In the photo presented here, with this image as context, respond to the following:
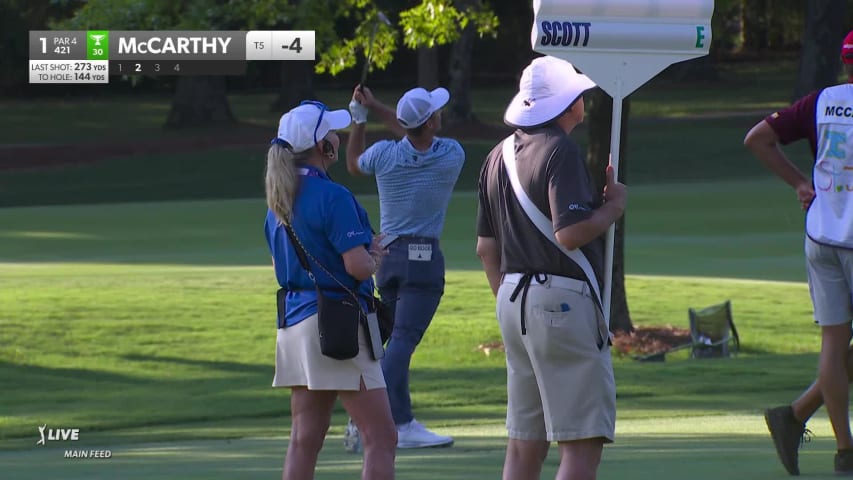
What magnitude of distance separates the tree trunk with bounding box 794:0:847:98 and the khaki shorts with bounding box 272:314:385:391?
38103mm

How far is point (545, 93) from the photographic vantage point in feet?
18.8

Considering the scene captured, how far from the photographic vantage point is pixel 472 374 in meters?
12.5

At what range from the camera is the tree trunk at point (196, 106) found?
49.6 m

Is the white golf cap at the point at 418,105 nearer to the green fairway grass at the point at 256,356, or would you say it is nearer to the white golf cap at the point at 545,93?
the green fairway grass at the point at 256,356

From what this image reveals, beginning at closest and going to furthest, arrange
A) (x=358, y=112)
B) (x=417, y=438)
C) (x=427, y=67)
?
1. (x=417, y=438)
2. (x=358, y=112)
3. (x=427, y=67)

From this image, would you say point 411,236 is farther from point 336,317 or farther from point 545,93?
point 545,93

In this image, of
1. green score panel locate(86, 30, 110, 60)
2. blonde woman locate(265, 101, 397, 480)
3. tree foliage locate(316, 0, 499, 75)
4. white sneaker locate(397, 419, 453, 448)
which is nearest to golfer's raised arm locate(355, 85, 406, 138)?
white sneaker locate(397, 419, 453, 448)

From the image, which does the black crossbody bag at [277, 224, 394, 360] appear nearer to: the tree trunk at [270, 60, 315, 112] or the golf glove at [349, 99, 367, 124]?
the golf glove at [349, 99, 367, 124]

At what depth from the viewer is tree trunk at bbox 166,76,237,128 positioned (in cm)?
4959

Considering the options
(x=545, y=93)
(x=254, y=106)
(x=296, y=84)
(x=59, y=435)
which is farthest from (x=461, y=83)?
(x=545, y=93)

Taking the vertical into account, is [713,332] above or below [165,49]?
below

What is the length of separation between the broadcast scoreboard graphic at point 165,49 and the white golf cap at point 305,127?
8442mm

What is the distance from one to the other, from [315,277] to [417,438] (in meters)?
2.65

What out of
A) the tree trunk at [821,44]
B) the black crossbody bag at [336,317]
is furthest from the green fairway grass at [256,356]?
the tree trunk at [821,44]
